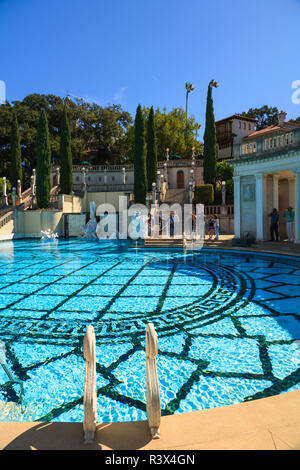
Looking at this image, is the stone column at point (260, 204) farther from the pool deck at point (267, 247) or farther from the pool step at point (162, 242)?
the pool step at point (162, 242)

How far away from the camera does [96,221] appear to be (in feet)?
96.4

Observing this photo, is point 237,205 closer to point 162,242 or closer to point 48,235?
point 162,242

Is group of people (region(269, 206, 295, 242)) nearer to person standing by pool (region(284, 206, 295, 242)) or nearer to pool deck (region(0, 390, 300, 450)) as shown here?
person standing by pool (region(284, 206, 295, 242))

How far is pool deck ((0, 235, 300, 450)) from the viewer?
2342mm

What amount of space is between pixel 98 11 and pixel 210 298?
7.12 m

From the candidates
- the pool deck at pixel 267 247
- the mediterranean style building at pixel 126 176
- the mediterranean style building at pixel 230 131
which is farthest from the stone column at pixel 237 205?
the mediterranean style building at pixel 230 131

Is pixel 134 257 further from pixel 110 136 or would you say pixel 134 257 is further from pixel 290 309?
pixel 110 136

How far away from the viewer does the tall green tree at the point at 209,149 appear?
3186 cm

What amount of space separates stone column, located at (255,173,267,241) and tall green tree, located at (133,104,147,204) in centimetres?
1644

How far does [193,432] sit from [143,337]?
3.04 meters

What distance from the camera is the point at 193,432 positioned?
2494 millimetres

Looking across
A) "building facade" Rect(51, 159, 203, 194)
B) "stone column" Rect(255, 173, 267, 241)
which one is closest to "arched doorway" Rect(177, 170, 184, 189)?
"building facade" Rect(51, 159, 203, 194)

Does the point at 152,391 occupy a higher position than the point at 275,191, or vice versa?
the point at 275,191

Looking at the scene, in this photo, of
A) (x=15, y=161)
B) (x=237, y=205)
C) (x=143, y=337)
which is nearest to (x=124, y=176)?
(x=15, y=161)
